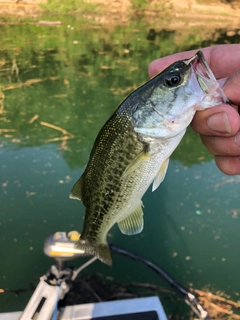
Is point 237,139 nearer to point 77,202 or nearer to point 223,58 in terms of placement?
point 223,58

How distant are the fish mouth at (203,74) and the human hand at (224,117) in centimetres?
11

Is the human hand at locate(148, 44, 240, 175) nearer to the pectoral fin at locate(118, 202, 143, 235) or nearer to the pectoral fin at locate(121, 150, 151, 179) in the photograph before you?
the pectoral fin at locate(121, 150, 151, 179)

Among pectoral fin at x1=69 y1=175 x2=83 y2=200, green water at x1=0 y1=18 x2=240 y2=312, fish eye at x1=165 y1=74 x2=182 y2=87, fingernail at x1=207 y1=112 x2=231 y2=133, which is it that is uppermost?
fish eye at x1=165 y1=74 x2=182 y2=87

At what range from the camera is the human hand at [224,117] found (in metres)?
1.27

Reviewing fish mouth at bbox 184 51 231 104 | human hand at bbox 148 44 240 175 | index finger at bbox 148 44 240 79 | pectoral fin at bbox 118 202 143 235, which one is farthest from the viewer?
index finger at bbox 148 44 240 79

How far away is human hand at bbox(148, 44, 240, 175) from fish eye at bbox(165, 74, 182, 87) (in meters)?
0.19

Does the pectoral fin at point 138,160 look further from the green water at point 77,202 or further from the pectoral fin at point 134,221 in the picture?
the green water at point 77,202

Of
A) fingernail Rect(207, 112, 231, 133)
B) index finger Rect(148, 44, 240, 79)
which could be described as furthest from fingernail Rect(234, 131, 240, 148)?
index finger Rect(148, 44, 240, 79)

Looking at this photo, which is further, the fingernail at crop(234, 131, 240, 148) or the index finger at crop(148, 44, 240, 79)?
the index finger at crop(148, 44, 240, 79)

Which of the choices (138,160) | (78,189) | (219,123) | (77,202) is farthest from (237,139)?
(77,202)

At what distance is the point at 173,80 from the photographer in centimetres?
119

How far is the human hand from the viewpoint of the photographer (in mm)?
1266

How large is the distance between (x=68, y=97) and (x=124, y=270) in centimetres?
378

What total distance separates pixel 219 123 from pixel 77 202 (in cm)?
237
